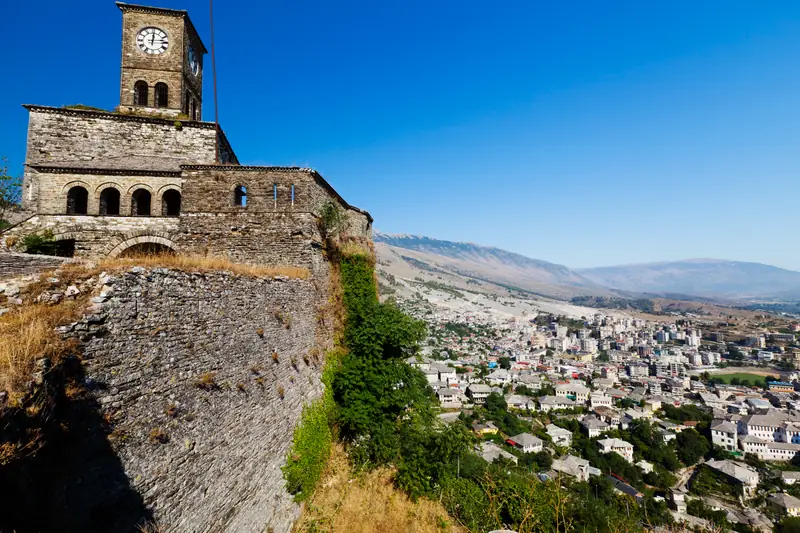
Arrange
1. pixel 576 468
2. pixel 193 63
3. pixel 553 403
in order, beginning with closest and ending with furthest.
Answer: pixel 193 63 → pixel 576 468 → pixel 553 403

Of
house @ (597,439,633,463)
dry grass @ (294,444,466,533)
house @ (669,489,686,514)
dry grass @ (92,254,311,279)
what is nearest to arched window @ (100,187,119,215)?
dry grass @ (92,254,311,279)

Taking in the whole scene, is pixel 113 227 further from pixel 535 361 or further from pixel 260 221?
pixel 535 361

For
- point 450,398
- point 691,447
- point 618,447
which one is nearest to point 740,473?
point 691,447

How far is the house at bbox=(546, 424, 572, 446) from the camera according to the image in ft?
184

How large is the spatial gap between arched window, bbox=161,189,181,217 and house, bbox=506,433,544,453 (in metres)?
49.2

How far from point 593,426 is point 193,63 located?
69.2m

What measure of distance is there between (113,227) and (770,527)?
5973cm

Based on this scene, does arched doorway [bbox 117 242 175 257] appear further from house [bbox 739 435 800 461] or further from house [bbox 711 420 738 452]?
house [bbox 739 435 800 461]

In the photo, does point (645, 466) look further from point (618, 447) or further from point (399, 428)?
point (399, 428)

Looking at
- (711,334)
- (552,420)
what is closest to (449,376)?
(552,420)

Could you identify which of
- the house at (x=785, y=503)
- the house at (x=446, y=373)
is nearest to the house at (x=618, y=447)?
the house at (x=785, y=503)

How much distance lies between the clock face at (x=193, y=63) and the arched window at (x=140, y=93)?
8.43ft

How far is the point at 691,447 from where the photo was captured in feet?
178

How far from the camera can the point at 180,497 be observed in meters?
6.03
